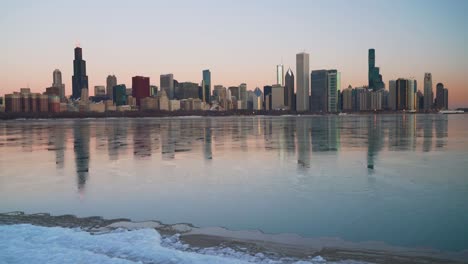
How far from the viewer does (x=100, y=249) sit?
301 inches

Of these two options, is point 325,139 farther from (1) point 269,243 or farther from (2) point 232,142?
(1) point 269,243

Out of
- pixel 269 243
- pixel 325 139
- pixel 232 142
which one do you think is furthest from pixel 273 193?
pixel 325 139

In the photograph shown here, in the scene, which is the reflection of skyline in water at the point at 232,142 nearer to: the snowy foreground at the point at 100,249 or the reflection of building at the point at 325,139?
the reflection of building at the point at 325,139

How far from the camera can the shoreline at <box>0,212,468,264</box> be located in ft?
24.0

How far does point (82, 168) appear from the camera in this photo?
743 inches

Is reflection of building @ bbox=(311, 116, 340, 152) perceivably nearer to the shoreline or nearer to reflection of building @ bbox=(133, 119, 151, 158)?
reflection of building @ bbox=(133, 119, 151, 158)

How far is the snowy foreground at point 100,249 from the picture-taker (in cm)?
709

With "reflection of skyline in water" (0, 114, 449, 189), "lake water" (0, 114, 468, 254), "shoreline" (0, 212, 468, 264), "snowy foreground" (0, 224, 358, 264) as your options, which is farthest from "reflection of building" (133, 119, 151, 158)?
"snowy foreground" (0, 224, 358, 264)

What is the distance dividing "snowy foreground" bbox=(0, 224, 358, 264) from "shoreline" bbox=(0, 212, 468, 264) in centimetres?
33

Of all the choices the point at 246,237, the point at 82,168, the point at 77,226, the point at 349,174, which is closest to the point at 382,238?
the point at 246,237

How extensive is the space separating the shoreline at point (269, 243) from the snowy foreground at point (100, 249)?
33cm

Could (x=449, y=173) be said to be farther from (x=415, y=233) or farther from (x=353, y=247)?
(x=353, y=247)

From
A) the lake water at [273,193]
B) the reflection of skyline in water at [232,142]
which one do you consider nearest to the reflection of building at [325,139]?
the reflection of skyline in water at [232,142]

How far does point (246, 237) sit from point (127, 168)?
37.6 ft
